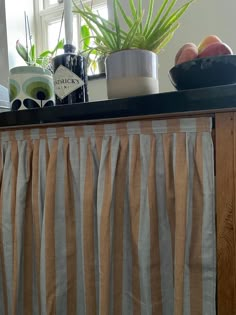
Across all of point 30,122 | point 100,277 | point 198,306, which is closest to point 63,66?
point 30,122

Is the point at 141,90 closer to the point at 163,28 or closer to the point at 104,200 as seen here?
the point at 163,28

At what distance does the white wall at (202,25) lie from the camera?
94 cm

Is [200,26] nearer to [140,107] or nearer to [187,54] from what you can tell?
[187,54]

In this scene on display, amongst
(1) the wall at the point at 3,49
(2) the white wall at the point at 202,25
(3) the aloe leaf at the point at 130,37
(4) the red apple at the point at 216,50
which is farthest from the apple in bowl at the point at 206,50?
(1) the wall at the point at 3,49

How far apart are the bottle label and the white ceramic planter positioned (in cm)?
10

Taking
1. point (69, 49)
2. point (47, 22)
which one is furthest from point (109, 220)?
point (47, 22)

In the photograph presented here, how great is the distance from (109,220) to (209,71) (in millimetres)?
369

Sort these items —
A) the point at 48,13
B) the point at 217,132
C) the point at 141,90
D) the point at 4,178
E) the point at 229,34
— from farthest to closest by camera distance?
the point at 48,13
the point at 229,34
the point at 4,178
the point at 141,90
the point at 217,132

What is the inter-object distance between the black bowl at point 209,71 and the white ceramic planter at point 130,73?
102mm

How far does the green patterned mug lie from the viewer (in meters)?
0.79

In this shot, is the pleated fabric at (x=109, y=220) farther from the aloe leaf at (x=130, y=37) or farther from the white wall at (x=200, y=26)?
the white wall at (x=200, y=26)

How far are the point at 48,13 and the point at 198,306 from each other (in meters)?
1.63

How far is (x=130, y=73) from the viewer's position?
65cm

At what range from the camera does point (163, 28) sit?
2.21 feet
